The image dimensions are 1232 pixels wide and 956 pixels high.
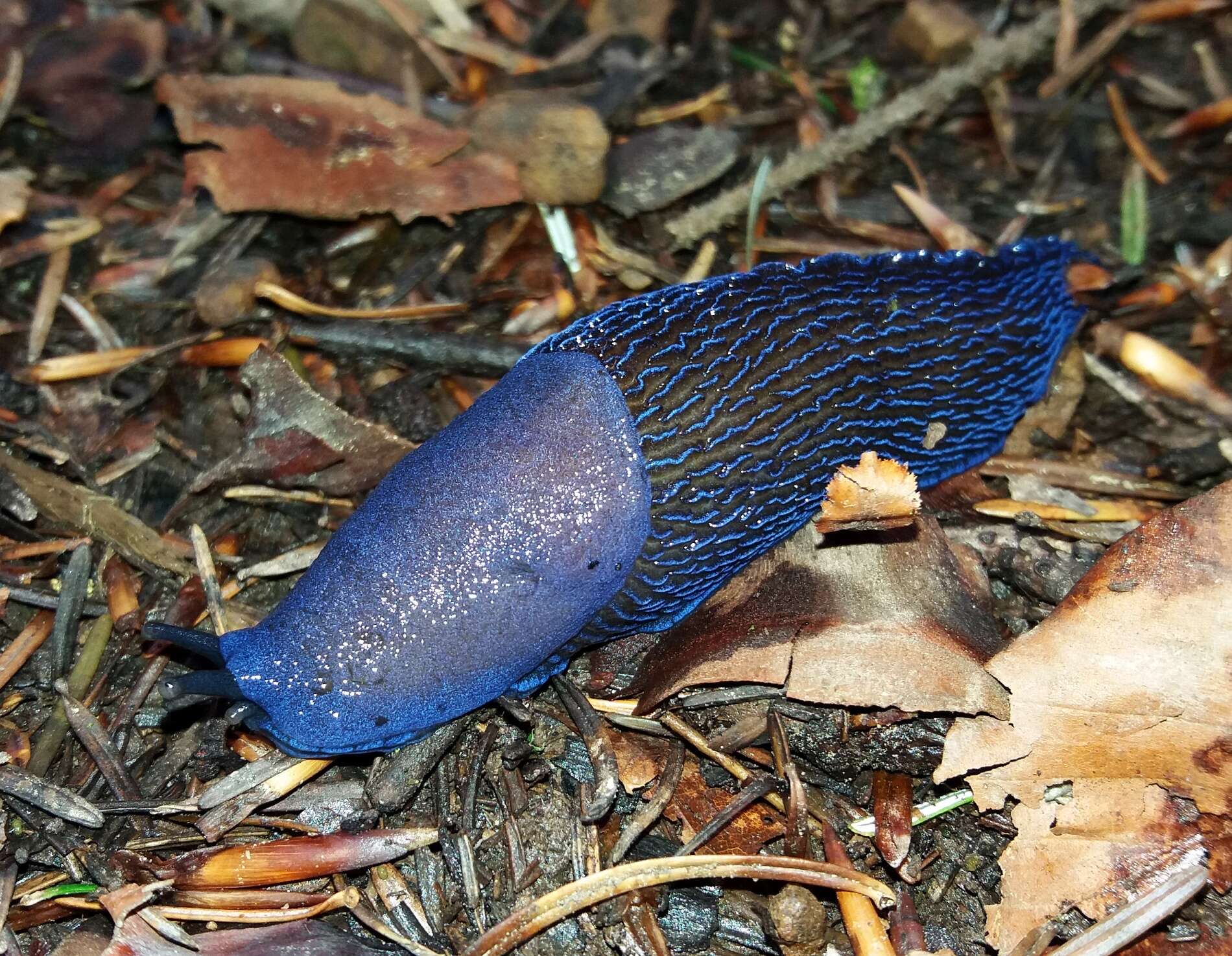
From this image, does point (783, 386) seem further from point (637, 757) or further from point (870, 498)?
point (637, 757)

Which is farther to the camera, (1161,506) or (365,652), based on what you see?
Result: (1161,506)

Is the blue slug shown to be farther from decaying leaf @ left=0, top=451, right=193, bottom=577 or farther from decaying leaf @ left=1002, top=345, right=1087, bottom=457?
decaying leaf @ left=0, top=451, right=193, bottom=577

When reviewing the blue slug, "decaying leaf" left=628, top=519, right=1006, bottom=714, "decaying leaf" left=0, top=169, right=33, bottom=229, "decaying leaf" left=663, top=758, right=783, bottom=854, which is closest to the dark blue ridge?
the blue slug

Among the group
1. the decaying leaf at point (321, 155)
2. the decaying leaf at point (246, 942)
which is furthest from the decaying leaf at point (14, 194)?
the decaying leaf at point (246, 942)

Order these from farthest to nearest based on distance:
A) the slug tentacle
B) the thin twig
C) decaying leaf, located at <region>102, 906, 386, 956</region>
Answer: the thin twig → the slug tentacle → decaying leaf, located at <region>102, 906, 386, 956</region>

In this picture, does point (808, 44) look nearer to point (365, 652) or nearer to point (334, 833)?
point (365, 652)

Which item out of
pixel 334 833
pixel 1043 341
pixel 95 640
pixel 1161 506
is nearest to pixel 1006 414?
pixel 1043 341
